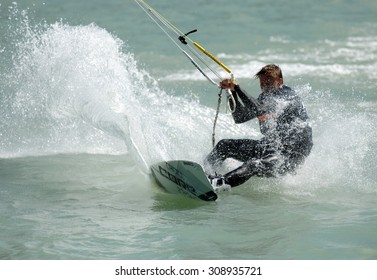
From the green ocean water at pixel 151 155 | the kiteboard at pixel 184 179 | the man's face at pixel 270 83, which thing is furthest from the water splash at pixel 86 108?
the man's face at pixel 270 83

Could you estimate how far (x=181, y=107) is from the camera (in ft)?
37.1

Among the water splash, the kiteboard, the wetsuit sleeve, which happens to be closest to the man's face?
the wetsuit sleeve

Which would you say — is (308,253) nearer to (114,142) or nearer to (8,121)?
(114,142)

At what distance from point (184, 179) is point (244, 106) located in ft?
3.64

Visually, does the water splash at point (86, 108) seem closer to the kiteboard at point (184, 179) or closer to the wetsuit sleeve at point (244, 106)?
the kiteboard at point (184, 179)

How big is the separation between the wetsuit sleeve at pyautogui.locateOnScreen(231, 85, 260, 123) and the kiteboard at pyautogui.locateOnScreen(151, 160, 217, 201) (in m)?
0.89

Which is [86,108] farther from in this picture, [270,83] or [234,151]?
[270,83]

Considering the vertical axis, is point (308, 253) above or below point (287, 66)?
below

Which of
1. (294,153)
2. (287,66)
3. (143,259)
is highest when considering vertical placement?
(287,66)

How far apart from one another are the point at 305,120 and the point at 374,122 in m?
3.52

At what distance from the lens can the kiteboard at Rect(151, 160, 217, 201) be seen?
23.2ft

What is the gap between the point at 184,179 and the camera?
727 cm

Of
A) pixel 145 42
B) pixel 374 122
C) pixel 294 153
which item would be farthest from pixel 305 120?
pixel 145 42
